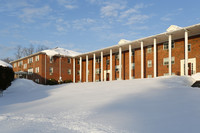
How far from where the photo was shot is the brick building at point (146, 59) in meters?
22.6

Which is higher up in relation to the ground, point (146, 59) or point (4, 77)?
point (146, 59)

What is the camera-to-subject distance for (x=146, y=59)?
28609 millimetres

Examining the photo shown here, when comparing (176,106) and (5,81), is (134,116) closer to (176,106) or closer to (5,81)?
(176,106)

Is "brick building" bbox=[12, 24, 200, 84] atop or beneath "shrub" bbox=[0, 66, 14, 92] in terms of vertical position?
atop

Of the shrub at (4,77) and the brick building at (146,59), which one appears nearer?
the shrub at (4,77)

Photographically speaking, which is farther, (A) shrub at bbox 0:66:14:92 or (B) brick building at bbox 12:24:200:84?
(B) brick building at bbox 12:24:200:84

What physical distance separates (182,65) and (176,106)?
19688 mm

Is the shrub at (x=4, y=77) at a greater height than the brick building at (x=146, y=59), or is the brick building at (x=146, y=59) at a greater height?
the brick building at (x=146, y=59)

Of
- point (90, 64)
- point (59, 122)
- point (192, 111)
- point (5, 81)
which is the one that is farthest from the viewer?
point (90, 64)

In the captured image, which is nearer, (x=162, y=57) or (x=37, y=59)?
(x=162, y=57)

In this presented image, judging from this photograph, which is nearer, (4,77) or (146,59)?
(4,77)

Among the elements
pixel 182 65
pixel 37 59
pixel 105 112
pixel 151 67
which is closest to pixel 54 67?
pixel 37 59

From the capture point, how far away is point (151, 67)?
2783 centimetres

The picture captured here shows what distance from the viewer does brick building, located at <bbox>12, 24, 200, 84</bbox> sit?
22.6 m
